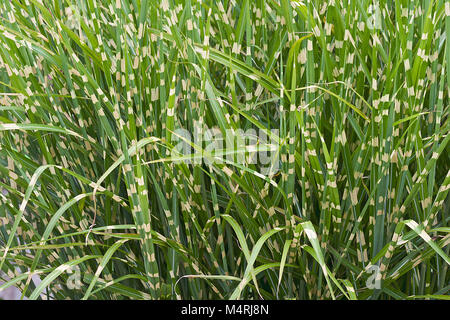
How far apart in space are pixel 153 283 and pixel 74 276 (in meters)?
0.13

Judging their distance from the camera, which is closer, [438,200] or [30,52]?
[438,200]

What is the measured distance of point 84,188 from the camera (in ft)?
2.25

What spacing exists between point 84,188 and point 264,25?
33 cm

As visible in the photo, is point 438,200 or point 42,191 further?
point 42,191

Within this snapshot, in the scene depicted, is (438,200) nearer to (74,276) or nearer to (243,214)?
(243,214)

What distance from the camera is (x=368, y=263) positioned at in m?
0.63

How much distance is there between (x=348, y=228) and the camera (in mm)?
650

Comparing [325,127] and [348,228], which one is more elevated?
[325,127]

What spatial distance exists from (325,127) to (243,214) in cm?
17
